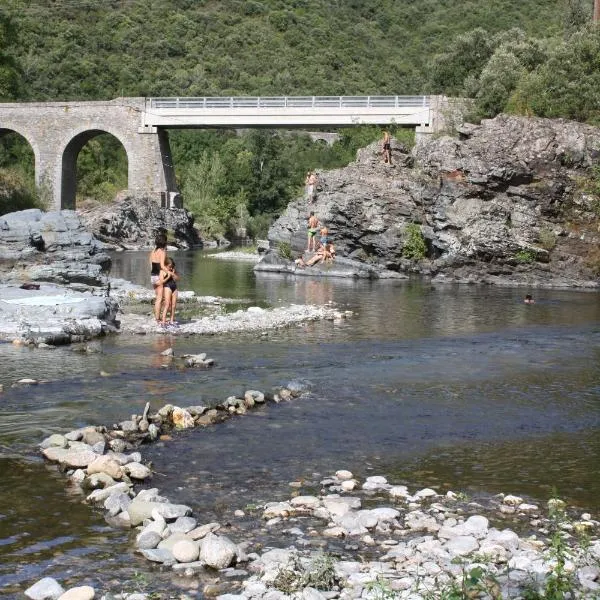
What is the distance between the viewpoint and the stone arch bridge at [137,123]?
172ft

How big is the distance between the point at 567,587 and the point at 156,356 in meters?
10.1

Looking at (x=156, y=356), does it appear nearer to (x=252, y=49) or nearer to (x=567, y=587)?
(x=567, y=587)

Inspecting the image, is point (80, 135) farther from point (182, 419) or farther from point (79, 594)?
point (79, 594)

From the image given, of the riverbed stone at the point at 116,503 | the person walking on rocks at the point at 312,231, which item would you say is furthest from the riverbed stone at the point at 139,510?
the person walking on rocks at the point at 312,231

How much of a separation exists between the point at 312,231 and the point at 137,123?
28.0m

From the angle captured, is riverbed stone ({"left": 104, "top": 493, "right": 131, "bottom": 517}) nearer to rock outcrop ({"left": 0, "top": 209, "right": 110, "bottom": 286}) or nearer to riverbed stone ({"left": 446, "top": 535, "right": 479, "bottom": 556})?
riverbed stone ({"left": 446, "top": 535, "right": 479, "bottom": 556})

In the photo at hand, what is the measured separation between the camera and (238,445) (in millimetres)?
9359

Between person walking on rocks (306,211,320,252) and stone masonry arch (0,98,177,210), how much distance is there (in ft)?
86.3

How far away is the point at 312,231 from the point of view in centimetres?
3406

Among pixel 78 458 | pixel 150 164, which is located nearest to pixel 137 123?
pixel 150 164

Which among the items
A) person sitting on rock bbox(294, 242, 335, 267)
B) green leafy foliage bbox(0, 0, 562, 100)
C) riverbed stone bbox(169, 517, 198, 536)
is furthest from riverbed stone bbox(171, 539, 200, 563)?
green leafy foliage bbox(0, 0, 562, 100)

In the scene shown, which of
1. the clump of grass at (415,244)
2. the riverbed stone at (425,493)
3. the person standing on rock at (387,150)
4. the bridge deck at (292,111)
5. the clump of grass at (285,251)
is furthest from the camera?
the bridge deck at (292,111)

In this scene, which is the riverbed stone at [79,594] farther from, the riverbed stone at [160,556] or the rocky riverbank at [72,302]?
the rocky riverbank at [72,302]

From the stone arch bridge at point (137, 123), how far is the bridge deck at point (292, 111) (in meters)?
0.06
